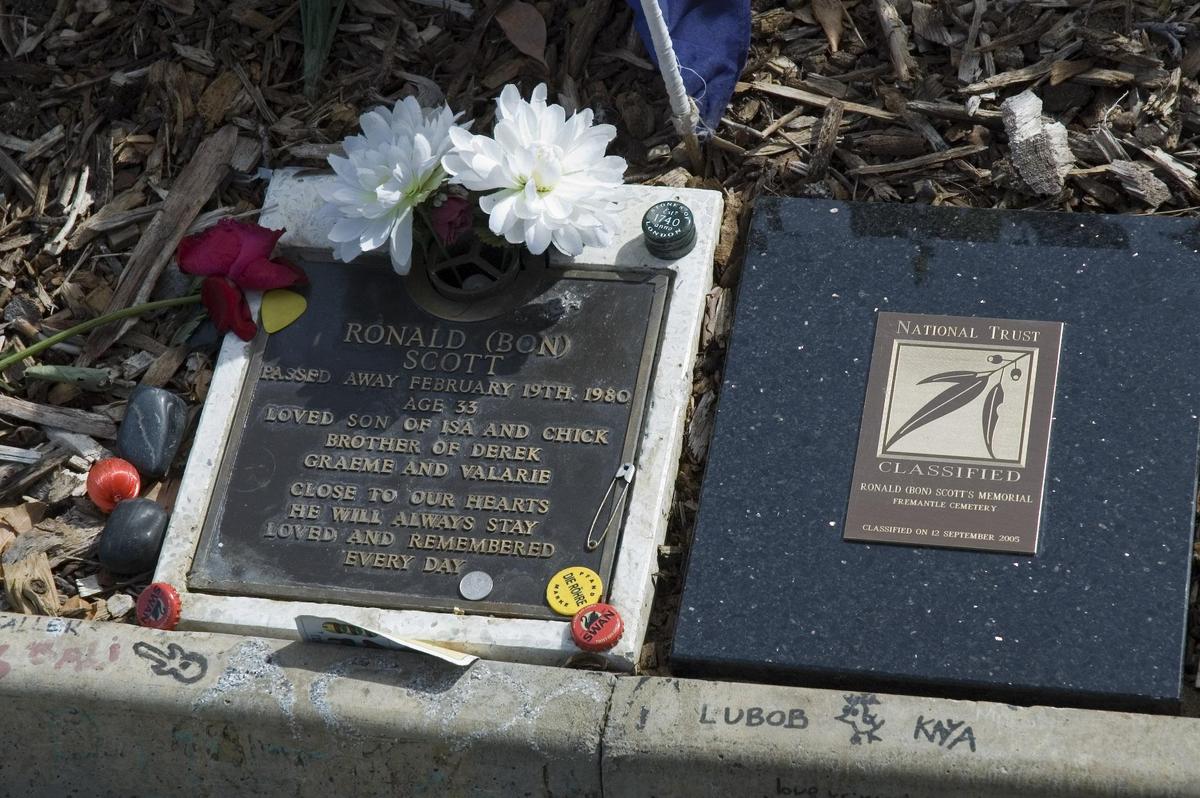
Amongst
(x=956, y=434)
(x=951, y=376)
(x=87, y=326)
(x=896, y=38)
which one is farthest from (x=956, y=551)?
(x=87, y=326)

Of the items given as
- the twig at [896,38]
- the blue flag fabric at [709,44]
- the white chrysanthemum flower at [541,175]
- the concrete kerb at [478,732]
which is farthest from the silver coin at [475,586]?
the twig at [896,38]

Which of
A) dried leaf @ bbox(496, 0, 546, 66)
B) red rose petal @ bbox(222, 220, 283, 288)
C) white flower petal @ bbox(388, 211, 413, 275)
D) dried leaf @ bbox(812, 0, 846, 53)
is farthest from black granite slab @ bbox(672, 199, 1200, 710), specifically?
red rose petal @ bbox(222, 220, 283, 288)

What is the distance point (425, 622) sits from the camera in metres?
3.95

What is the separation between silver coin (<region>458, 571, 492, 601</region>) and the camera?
13.0 ft

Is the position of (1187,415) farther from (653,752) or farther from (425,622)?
(425,622)

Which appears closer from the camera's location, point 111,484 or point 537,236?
point 537,236

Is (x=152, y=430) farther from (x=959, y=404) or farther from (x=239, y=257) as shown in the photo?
(x=959, y=404)

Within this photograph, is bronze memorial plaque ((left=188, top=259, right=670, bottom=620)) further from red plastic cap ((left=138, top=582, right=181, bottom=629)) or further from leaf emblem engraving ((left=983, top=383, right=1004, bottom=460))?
leaf emblem engraving ((left=983, top=383, right=1004, bottom=460))

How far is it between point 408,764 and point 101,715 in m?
0.76

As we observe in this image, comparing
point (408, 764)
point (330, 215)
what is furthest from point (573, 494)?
point (330, 215)

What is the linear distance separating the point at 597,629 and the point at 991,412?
1122 mm

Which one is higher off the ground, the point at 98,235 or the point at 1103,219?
the point at 1103,219

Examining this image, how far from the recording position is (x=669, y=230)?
4359mm

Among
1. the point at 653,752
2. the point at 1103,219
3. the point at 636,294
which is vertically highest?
the point at 1103,219
